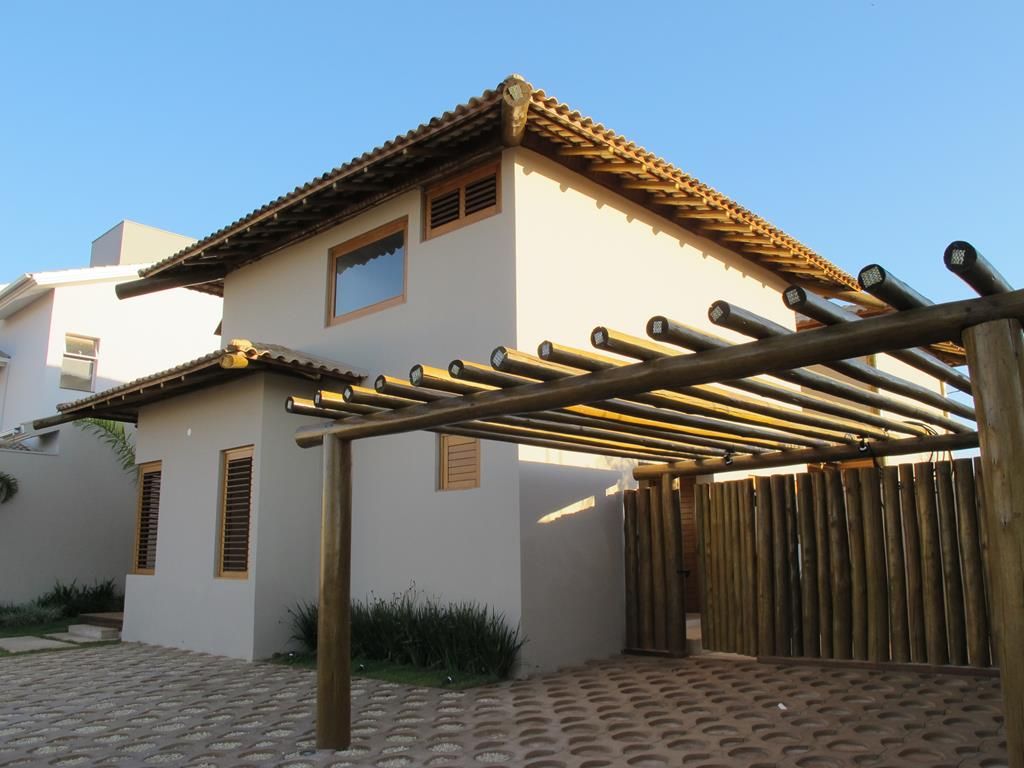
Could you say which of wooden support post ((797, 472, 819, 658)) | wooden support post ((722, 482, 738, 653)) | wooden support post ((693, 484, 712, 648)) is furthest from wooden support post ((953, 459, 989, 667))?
wooden support post ((693, 484, 712, 648))

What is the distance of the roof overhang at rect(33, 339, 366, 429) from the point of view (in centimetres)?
943

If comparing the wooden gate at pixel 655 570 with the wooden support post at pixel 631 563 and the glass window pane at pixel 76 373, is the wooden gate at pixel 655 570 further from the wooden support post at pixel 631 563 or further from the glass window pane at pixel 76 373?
the glass window pane at pixel 76 373

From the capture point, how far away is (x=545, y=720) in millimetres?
6422

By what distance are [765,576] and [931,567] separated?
165cm

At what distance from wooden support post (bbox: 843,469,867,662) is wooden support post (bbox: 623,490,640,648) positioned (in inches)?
96.5

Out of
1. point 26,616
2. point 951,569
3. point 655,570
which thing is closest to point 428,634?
point 655,570

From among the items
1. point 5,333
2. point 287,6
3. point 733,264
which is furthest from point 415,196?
point 5,333

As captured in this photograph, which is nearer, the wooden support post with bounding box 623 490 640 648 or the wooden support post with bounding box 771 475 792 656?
the wooden support post with bounding box 771 475 792 656

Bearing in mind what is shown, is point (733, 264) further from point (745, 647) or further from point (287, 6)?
point (287, 6)

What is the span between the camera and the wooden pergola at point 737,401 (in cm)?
328

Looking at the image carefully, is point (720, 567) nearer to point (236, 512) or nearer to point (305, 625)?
point (305, 625)

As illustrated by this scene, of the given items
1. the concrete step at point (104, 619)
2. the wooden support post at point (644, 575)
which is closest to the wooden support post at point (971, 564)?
the wooden support post at point (644, 575)

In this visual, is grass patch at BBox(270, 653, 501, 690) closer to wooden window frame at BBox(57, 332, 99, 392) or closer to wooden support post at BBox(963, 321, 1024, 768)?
wooden support post at BBox(963, 321, 1024, 768)

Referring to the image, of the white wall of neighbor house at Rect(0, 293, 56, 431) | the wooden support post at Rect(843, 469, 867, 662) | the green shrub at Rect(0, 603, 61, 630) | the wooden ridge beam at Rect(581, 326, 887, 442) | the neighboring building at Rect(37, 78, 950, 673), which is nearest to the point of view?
Result: the wooden ridge beam at Rect(581, 326, 887, 442)
